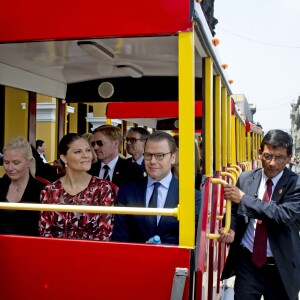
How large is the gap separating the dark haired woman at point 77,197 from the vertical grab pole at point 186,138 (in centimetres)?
64

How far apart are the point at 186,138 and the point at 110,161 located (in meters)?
2.13

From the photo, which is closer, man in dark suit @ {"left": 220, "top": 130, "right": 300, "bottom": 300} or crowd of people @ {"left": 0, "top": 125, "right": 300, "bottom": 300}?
crowd of people @ {"left": 0, "top": 125, "right": 300, "bottom": 300}

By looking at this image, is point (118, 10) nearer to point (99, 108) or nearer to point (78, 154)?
point (78, 154)

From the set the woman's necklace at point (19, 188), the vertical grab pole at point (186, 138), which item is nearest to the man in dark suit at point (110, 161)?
the woman's necklace at point (19, 188)

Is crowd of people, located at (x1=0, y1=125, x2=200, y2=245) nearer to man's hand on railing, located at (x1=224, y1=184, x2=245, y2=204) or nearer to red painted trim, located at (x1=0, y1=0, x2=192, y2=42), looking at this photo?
man's hand on railing, located at (x1=224, y1=184, x2=245, y2=204)

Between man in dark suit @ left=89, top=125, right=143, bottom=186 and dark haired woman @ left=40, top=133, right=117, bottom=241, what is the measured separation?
1035 millimetres

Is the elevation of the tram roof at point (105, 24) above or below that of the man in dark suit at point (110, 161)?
above

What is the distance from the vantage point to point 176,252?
1999 millimetres

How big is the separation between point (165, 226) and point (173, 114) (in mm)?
4861

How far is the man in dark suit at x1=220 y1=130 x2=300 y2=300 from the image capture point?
8.90ft

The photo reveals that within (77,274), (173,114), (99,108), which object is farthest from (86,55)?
(99,108)

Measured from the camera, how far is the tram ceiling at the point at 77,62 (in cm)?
280

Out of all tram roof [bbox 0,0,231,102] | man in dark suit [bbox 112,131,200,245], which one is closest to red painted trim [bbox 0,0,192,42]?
tram roof [bbox 0,0,231,102]

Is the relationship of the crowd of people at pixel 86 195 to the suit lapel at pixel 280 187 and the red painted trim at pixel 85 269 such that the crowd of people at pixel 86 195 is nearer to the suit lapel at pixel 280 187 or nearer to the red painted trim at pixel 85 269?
the red painted trim at pixel 85 269
